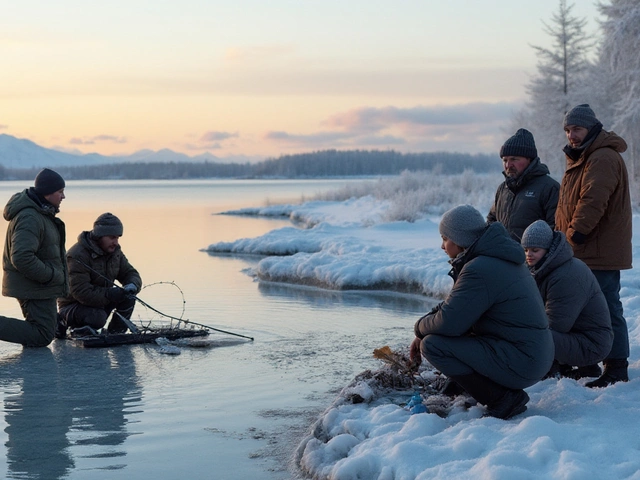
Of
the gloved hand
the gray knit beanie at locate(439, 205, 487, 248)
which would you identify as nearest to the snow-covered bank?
the gloved hand

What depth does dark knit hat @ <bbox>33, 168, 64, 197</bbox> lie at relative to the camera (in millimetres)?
7199

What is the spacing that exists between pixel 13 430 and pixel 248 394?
1.70 meters

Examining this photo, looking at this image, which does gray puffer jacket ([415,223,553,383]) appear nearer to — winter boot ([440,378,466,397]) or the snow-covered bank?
winter boot ([440,378,466,397])

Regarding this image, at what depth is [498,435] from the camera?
13.4ft

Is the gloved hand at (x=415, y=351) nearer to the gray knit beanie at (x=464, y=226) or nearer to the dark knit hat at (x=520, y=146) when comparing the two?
the gray knit beanie at (x=464, y=226)

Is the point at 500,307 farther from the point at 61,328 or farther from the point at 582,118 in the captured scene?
the point at 61,328

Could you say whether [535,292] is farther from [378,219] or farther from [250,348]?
[378,219]

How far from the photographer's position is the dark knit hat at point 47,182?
7.20 meters

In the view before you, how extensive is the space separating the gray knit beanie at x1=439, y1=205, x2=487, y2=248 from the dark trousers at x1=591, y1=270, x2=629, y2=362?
1.39 meters

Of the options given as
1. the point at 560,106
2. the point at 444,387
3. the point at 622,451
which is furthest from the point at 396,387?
the point at 560,106

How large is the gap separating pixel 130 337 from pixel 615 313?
460 cm

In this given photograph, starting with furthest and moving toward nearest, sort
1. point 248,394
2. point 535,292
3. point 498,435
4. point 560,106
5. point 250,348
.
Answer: point 560,106, point 250,348, point 248,394, point 535,292, point 498,435

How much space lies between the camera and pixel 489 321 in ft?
14.5

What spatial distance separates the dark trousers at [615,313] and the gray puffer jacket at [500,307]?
96cm
